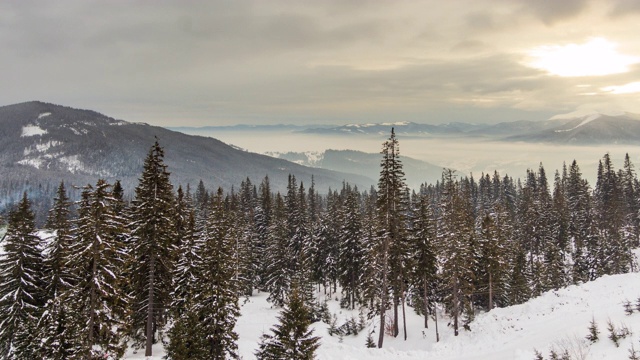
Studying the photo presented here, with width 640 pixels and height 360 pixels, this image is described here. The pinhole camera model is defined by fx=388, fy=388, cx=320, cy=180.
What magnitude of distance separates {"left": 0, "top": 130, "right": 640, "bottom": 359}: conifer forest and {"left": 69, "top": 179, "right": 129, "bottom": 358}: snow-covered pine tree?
7 centimetres

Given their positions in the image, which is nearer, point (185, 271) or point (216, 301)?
point (216, 301)

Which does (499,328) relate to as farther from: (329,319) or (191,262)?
(191,262)

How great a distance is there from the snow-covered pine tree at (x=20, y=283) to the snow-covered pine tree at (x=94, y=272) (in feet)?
38.5

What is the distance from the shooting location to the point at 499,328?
113ft

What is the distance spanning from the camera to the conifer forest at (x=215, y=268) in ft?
75.4

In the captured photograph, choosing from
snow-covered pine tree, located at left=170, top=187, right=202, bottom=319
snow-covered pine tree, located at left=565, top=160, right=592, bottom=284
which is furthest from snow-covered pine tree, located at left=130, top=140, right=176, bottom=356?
snow-covered pine tree, located at left=565, top=160, right=592, bottom=284

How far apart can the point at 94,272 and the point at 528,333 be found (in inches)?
1207

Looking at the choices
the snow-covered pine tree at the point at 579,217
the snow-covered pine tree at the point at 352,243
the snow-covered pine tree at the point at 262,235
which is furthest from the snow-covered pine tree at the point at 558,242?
the snow-covered pine tree at the point at 262,235

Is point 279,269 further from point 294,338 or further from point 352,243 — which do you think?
point 294,338

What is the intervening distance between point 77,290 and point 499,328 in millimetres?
32871

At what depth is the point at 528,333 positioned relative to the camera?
29891 mm

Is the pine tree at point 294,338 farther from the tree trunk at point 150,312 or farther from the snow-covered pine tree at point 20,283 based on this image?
the snow-covered pine tree at point 20,283

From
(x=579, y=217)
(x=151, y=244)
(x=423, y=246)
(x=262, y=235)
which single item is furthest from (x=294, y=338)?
(x=579, y=217)

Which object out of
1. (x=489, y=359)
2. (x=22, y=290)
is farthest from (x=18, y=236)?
(x=489, y=359)
